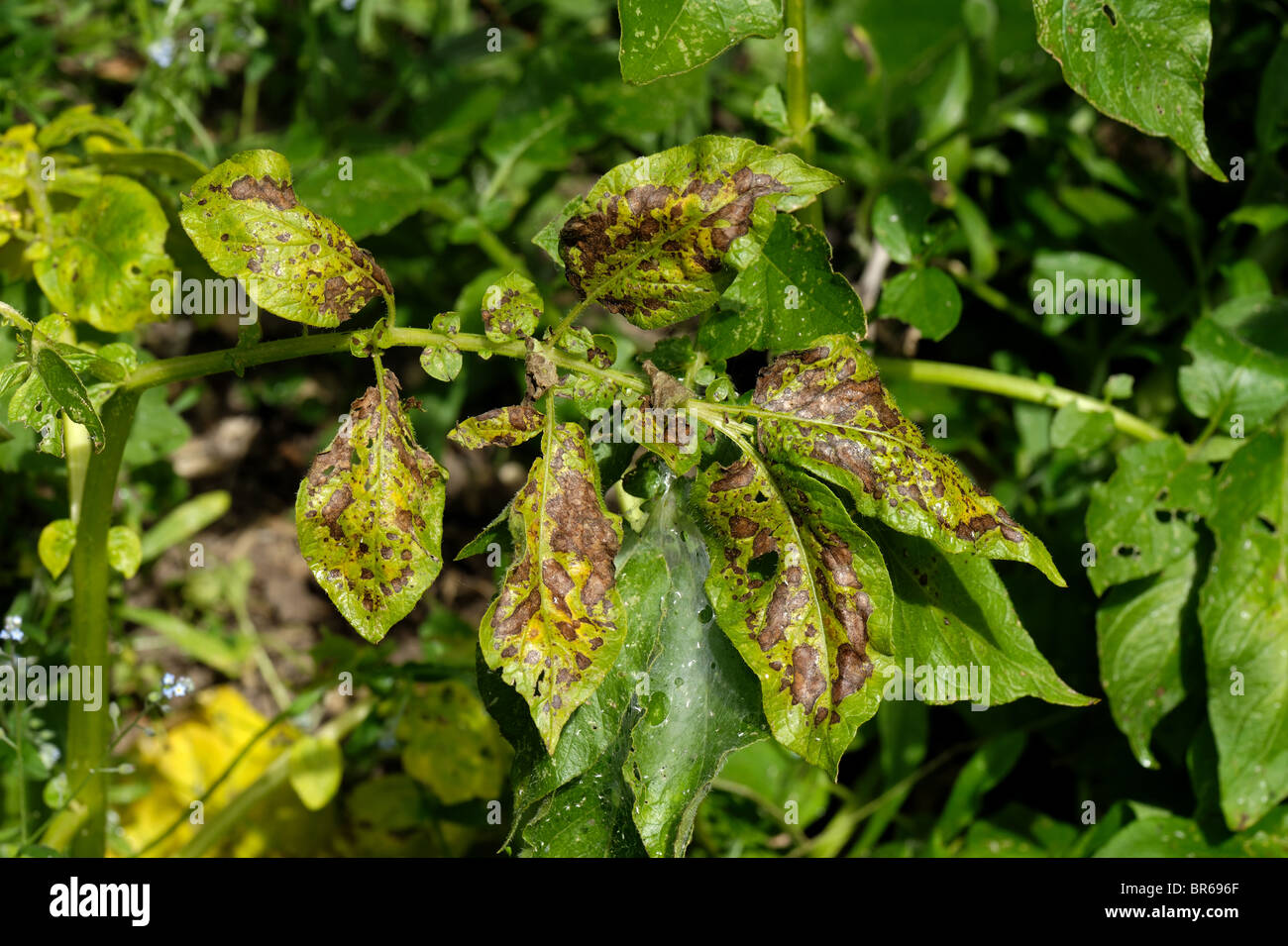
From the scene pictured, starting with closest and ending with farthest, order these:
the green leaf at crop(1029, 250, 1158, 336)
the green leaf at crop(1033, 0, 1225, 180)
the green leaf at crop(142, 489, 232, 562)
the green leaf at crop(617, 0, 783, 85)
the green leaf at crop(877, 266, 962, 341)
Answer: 1. the green leaf at crop(617, 0, 783, 85)
2. the green leaf at crop(1033, 0, 1225, 180)
3. the green leaf at crop(877, 266, 962, 341)
4. the green leaf at crop(1029, 250, 1158, 336)
5. the green leaf at crop(142, 489, 232, 562)

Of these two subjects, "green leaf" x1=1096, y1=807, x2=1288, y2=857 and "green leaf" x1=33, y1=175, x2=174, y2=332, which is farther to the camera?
"green leaf" x1=1096, y1=807, x2=1288, y2=857

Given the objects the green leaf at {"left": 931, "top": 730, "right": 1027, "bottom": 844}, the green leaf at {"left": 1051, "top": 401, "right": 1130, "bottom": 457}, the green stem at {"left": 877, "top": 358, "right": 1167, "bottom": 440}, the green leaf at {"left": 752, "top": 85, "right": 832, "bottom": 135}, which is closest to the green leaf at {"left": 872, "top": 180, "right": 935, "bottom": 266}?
the green stem at {"left": 877, "top": 358, "right": 1167, "bottom": 440}

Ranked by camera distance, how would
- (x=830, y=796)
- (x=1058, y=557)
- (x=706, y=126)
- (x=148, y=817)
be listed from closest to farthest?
1. (x=1058, y=557)
2. (x=148, y=817)
3. (x=830, y=796)
4. (x=706, y=126)

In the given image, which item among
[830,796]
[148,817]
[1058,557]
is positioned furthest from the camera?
[830,796]

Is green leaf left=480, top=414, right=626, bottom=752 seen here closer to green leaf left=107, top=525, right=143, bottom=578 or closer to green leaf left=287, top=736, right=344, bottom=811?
green leaf left=107, top=525, right=143, bottom=578

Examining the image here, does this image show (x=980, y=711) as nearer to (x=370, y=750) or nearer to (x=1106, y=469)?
(x=1106, y=469)

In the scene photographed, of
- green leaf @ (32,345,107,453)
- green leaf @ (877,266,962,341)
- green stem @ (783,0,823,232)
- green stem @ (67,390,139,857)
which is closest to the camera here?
green leaf @ (32,345,107,453)
